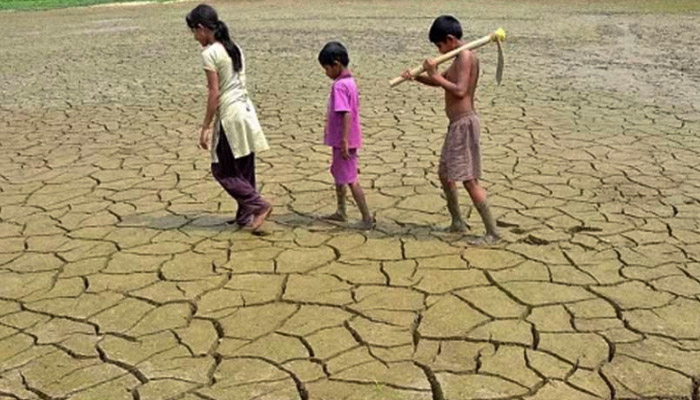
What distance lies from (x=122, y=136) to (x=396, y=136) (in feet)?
8.54

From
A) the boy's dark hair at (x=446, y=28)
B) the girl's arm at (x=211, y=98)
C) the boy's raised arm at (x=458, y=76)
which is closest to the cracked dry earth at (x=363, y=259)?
the girl's arm at (x=211, y=98)

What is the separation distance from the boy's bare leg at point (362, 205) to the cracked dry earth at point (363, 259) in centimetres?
8

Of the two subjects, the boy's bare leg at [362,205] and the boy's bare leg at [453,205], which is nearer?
the boy's bare leg at [453,205]

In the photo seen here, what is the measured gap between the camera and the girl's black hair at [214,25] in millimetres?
4434

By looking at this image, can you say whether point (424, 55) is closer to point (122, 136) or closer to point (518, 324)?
point (122, 136)

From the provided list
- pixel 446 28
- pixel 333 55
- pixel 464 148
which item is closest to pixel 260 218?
pixel 333 55

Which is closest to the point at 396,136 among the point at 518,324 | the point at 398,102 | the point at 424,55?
the point at 398,102

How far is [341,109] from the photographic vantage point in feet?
15.1

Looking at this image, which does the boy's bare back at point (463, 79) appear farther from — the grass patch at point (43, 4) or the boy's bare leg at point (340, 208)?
the grass patch at point (43, 4)

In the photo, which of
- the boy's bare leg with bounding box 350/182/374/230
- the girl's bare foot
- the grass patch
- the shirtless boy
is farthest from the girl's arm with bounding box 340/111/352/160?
the grass patch

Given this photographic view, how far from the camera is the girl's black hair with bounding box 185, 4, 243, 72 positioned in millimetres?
4434

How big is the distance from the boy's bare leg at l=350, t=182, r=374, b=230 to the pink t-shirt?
26cm

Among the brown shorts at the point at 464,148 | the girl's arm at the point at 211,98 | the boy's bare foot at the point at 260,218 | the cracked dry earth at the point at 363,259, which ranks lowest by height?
the cracked dry earth at the point at 363,259

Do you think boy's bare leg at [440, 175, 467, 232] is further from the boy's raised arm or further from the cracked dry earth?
the boy's raised arm
